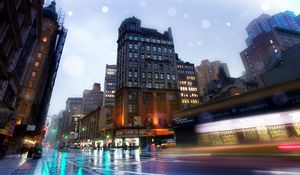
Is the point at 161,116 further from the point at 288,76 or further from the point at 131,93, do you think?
the point at 288,76

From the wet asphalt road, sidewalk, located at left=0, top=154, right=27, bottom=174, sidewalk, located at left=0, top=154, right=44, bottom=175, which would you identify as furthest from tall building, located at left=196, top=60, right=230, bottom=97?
sidewalk, located at left=0, top=154, right=44, bottom=175

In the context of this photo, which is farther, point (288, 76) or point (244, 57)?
point (244, 57)

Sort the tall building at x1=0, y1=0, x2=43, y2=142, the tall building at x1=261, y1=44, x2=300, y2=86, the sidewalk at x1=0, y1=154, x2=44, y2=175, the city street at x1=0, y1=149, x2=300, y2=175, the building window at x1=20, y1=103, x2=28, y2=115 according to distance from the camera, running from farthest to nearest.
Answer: the building window at x1=20, y1=103, x2=28, y2=115
the tall building at x1=261, y1=44, x2=300, y2=86
the tall building at x1=0, y1=0, x2=43, y2=142
the sidewalk at x1=0, y1=154, x2=44, y2=175
the city street at x1=0, y1=149, x2=300, y2=175

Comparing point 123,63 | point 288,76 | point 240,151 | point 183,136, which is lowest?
point 240,151

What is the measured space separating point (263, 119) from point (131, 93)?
49.2 meters

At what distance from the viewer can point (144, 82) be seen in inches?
2655

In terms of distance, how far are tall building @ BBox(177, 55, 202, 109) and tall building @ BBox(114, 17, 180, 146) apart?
39.1m

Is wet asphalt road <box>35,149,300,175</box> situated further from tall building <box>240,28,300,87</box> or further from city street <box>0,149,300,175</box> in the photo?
tall building <box>240,28,300,87</box>

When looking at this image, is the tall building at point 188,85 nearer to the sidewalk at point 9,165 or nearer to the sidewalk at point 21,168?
the sidewalk at point 9,165

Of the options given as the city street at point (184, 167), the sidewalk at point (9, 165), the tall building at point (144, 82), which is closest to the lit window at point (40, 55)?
the tall building at point (144, 82)

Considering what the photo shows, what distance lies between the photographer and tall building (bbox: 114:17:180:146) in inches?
2454

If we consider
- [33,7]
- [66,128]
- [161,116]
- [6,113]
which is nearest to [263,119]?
[6,113]

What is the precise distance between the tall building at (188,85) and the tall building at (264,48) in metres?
33.3

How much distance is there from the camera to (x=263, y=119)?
1859 centimetres
